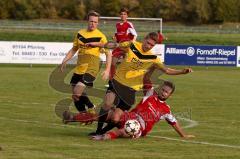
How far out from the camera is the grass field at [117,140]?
37.9ft

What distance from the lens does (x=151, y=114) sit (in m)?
13.6

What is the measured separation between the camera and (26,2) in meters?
93.0

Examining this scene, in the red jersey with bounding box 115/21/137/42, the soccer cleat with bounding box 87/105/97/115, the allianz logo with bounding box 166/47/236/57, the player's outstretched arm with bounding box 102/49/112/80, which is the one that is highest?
the red jersey with bounding box 115/21/137/42

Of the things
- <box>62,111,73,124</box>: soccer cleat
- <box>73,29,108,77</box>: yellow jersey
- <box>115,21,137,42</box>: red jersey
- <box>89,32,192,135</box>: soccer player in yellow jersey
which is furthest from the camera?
<box>115,21,137,42</box>: red jersey

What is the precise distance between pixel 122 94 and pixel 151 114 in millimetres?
668

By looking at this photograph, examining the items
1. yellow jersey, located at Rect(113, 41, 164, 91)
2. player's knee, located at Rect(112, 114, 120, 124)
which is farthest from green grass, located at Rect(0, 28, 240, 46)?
player's knee, located at Rect(112, 114, 120, 124)

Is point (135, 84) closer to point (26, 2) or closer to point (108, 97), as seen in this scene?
point (108, 97)

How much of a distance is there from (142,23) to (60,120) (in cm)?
4161

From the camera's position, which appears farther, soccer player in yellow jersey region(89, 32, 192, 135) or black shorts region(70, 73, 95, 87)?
black shorts region(70, 73, 95, 87)

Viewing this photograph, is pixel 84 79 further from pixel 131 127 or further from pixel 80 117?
pixel 131 127

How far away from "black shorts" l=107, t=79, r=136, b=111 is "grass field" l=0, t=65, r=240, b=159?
79 cm

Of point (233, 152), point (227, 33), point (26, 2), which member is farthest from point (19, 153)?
point (26, 2)

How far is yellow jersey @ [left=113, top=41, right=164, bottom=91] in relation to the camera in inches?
539

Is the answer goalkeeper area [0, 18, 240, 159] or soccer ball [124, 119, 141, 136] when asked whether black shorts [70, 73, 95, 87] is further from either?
soccer ball [124, 119, 141, 136]
